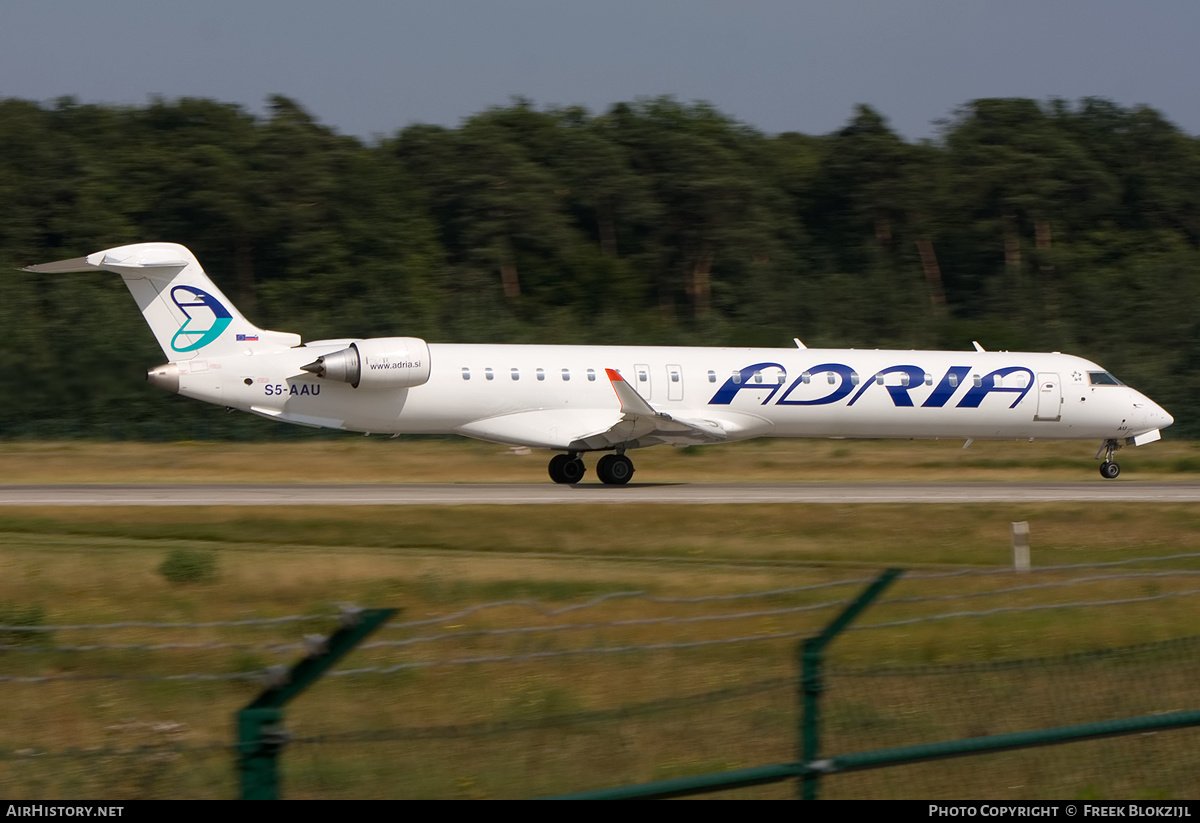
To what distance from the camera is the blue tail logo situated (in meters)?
26.1

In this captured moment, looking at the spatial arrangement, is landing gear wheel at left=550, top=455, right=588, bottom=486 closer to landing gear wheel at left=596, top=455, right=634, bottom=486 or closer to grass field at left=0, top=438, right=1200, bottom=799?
landing gear wheel at left=596, top=455, right=634, bottom=486

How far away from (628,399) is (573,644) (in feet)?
46.0

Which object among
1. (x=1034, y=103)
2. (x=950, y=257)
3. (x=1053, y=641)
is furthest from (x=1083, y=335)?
(x=1053, y=641)

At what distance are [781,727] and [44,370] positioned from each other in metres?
33.1

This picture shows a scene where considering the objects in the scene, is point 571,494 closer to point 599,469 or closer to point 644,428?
point 644,428

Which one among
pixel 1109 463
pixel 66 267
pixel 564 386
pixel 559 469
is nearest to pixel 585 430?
pixel 564 386

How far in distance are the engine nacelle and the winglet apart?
367 cm

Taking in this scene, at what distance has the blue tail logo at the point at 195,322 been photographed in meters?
26.1

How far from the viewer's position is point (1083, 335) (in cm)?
Result: 6056

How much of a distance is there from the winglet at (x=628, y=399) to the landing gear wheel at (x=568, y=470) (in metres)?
2.26

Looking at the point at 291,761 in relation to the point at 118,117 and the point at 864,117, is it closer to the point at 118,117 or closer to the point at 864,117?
the point at 118,117

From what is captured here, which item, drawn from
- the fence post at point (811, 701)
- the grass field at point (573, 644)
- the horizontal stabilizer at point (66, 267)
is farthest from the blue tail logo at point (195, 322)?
the fence post at point (811, 701)

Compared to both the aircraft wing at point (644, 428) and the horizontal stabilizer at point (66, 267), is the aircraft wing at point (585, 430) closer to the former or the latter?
the aircraft wing at point (644, 428)

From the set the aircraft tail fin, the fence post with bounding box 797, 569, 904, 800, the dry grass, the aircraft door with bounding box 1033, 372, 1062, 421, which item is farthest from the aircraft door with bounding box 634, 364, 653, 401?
the fence post with bounding box 797, 569, 904, 800
